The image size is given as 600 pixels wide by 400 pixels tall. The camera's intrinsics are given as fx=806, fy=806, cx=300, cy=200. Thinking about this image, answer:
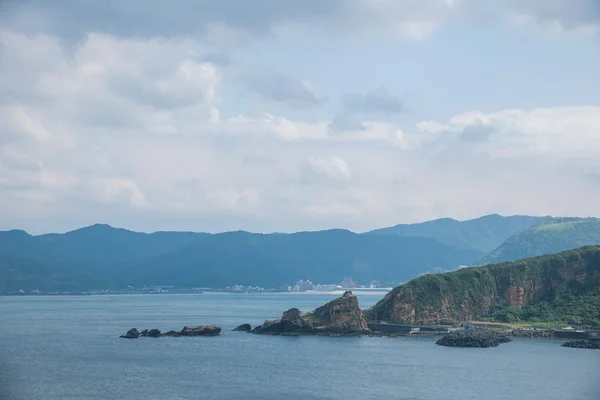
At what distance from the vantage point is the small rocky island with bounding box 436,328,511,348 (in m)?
155

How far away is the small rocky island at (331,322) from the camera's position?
179500 millimetres

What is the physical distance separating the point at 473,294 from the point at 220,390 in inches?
4176

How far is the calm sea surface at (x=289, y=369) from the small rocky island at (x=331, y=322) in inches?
307

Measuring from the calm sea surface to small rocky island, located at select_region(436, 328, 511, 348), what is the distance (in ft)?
9.88

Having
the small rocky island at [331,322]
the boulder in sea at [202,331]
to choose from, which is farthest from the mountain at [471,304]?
the boulder in sea at [202,331]

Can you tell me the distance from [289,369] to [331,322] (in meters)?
55.8

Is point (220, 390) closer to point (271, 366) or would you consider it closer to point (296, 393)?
point (296, 393)

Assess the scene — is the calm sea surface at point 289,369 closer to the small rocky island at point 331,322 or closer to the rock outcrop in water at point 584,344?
the rock outcrop in water at point 584,344

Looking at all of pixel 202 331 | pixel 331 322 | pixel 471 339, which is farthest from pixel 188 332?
pixel 471 339

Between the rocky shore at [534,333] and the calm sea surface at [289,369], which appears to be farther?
the rocky shore at [534,333]

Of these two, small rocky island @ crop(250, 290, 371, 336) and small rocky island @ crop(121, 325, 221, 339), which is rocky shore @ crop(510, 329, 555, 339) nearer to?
small rocky island @ crop(250, 290, 371, 336)

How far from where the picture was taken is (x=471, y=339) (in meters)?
156

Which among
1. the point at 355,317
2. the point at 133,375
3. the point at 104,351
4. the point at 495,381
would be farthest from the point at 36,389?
the point at 355,317

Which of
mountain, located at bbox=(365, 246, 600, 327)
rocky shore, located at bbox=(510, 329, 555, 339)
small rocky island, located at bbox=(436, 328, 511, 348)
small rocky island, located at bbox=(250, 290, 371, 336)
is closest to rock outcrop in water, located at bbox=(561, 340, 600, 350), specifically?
small rocky island, located at bbox=(436, 328, 511, 348)
